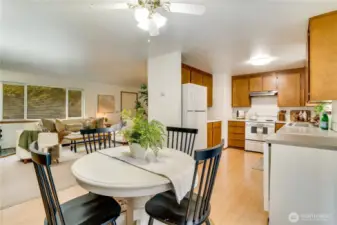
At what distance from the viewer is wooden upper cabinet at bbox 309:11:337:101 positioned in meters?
1.84

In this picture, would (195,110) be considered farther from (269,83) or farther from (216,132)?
(269,83)

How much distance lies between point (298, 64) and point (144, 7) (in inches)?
163

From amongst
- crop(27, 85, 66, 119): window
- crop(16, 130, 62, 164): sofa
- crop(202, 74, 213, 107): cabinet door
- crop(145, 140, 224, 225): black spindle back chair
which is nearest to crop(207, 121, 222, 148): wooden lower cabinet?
crop(202, 74, 213, 107): cabinet door

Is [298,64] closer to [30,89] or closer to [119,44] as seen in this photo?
[119,44]

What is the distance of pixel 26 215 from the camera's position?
1980mm

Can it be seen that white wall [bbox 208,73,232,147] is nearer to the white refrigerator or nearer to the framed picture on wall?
the white refrigerator

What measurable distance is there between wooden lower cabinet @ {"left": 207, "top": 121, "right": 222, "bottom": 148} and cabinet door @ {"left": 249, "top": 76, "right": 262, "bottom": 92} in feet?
4.68

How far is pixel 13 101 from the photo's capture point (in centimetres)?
517

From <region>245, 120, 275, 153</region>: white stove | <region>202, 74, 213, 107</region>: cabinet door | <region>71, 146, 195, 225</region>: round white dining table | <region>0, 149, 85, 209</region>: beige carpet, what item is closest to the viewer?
<region>71, 146, 195, 225</region>: round white dining table

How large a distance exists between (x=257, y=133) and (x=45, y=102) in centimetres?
664

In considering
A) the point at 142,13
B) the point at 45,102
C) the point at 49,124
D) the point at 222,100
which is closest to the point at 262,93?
the point at 222,100

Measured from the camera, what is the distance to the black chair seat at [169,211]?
1148 mm

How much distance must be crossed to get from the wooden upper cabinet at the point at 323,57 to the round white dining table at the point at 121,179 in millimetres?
1668

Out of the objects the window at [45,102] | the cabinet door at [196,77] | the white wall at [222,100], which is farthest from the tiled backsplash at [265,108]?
the window at [45,102]
